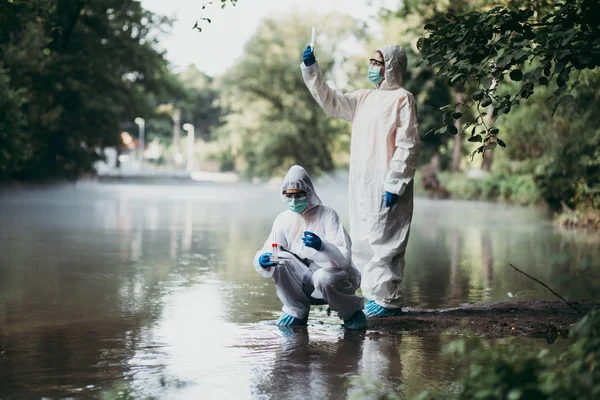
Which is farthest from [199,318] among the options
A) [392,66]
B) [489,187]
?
[489,187]

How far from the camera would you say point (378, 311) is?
7.73m

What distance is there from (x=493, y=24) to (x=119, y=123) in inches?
1412

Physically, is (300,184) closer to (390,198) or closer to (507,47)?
(390,198)

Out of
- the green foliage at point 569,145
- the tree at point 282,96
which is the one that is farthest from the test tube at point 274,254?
the tree at point 282,96

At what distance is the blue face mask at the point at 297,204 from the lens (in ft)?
22.7

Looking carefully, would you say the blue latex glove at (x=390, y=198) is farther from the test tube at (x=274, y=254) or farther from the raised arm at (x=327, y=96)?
the test tube at (x=274, y=254)

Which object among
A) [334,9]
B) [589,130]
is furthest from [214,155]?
[589,130]

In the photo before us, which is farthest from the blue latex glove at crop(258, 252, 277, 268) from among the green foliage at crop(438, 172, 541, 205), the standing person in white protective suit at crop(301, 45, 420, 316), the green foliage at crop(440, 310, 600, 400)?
the green foliage at crop(438, 172, 541, 205)

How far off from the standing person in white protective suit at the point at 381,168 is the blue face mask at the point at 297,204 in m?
0.93

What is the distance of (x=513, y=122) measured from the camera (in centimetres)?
2709

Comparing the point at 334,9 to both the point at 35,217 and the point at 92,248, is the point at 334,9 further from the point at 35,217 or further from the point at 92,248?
the point at 92,248

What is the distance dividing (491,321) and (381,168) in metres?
1.56

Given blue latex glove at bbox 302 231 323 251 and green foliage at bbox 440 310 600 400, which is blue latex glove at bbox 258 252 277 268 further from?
green foliage at bbox 440 310 600 400

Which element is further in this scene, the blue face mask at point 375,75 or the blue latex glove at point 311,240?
the blue face mask at point 375,75
